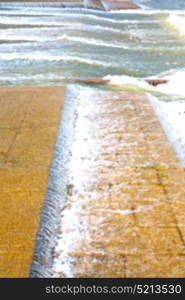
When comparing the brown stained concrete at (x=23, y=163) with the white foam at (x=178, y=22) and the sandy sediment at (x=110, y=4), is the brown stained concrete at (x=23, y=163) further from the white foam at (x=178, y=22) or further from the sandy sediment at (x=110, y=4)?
the sandy sediment at (x=110, y=4)

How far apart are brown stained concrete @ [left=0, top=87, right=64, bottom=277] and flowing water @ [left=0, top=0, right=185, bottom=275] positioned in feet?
0.79

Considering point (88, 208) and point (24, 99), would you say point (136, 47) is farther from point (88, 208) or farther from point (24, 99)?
point (88, 208)

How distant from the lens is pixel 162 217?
137 inches

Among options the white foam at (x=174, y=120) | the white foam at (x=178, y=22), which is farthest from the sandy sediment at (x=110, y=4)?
the white foam at (x=174, y=120)

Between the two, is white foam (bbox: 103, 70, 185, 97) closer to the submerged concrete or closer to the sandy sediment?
the submerged concrete

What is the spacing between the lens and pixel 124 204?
12.0ft

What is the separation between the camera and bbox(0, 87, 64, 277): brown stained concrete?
307 cm

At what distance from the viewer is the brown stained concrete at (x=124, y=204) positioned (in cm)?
304

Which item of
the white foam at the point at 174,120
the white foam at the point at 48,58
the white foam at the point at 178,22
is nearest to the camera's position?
the white foam at the point at 174,120

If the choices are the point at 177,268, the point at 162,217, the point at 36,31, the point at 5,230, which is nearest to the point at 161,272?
the point at 177,268

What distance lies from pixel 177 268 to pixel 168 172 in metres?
1.34

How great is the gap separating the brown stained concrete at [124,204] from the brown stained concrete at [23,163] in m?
0.27

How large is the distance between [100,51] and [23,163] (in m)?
7.06

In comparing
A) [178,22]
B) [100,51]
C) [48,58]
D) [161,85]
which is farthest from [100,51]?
[178,22]
